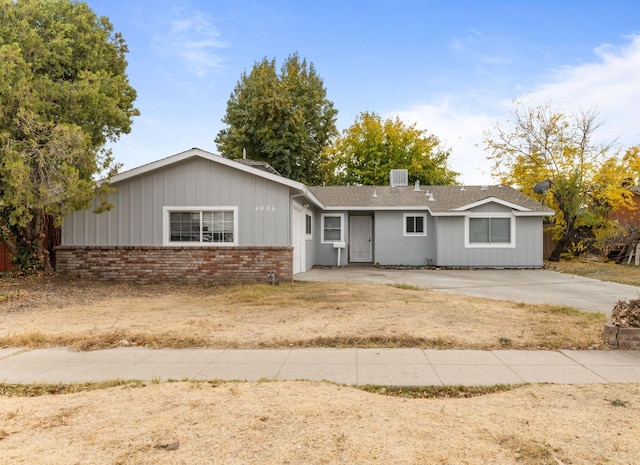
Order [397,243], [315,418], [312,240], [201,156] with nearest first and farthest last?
[315,418], [201,156], [312,240], [397,243]

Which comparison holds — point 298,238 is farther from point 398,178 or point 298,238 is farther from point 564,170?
point 564,170

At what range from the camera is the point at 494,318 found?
7738mm

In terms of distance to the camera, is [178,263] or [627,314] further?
[178,263]

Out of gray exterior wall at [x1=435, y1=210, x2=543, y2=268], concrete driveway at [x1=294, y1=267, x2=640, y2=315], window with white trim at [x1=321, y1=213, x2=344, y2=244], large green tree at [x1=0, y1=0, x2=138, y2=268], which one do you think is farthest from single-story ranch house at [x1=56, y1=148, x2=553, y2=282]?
gray exterior wall at [x1=435, y1=210, x2=543, y2=268]

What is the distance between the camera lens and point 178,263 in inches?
512

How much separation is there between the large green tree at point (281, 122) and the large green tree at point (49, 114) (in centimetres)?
1562

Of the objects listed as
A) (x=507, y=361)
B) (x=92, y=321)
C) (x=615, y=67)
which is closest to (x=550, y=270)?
(x=615, y=67)

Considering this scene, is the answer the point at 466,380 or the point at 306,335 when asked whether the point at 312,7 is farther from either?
the point at 466,380

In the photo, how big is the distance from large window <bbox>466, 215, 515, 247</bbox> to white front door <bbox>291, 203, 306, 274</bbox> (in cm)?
692

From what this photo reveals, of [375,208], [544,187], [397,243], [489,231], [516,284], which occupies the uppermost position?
[544,187]

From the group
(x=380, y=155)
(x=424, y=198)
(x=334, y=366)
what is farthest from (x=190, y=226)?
(x=380, y=155)

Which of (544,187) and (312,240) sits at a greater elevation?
(544,187)

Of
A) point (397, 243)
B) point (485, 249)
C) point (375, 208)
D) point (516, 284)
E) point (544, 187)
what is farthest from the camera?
point (544, 187)

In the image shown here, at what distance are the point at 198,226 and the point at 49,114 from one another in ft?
15.6
